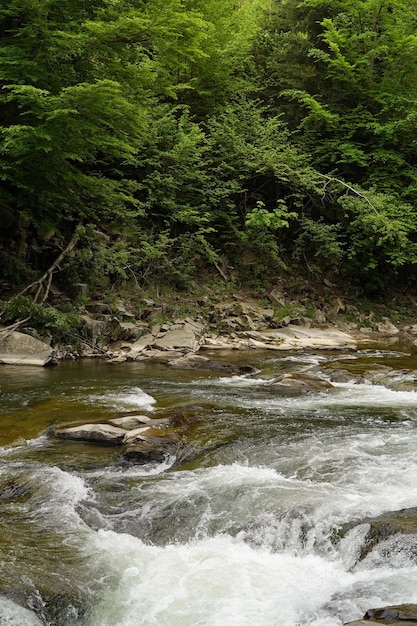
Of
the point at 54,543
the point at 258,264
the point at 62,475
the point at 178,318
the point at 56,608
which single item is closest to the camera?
the point at 56,608

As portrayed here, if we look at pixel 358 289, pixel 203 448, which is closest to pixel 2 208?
pixel 203 448

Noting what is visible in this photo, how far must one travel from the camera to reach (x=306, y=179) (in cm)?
1808

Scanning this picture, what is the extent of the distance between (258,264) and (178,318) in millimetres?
5339

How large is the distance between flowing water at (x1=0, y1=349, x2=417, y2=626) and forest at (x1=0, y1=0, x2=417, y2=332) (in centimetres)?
652

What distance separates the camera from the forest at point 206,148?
452 inches

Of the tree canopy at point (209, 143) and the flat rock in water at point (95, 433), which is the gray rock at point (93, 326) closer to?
the tree canopy at point (209, 143)

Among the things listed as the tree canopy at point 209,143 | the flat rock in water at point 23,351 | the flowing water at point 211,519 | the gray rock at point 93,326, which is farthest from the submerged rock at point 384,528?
the gray rock at point 93,326

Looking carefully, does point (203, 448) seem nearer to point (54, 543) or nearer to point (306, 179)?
point (54, 543)

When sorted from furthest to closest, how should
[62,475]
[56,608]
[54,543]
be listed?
1. [62,475]
2. [54,543]
3. [56,608]

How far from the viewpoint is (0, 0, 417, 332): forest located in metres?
11.5

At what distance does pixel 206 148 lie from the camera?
1777 cm

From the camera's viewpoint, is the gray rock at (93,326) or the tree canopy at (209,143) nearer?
the tree canopy at (209,143)

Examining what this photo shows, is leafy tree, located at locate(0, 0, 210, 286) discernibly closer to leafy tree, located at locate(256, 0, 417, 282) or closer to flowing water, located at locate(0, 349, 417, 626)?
flowing water, located at locate(0, 349, 417, 626)

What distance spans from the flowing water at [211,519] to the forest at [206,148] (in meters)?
6.52
